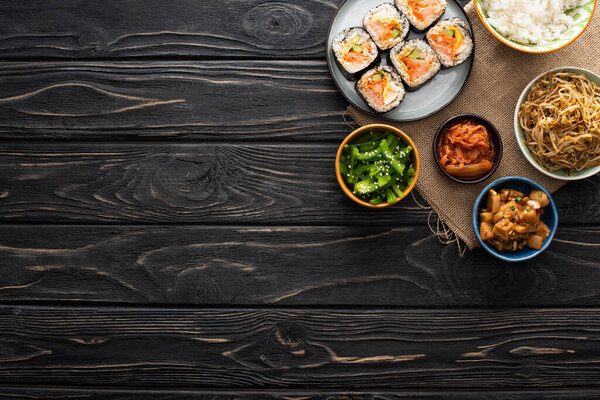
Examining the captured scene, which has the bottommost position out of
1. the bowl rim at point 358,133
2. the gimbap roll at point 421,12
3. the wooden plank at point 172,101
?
the bowl rim at point 358,133

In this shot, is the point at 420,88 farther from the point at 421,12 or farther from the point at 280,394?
the point at 280,394

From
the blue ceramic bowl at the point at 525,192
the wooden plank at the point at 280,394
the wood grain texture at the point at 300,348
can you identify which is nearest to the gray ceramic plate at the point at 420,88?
the blue ceramic bowl at the point at 525,192

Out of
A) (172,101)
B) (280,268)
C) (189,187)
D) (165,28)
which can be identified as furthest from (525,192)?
(165,28)

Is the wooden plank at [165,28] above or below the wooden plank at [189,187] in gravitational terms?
above

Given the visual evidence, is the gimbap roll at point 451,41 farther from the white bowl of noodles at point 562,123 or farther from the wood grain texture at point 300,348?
the wood grain texture at point 300,348

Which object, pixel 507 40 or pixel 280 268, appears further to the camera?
pixel 280 268

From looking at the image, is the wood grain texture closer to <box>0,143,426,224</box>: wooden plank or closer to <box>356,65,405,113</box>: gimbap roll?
<box>0,143,426,224</box>: wooden plank
